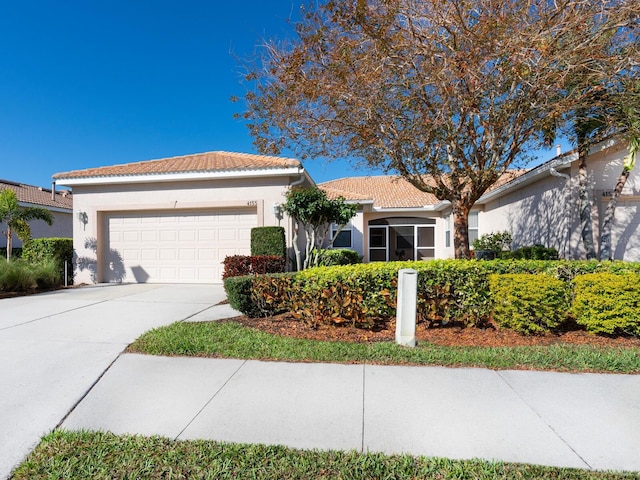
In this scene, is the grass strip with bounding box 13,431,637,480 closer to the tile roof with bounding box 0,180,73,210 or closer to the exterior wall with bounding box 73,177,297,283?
the exterior wall with bounding box 73,177,297,283

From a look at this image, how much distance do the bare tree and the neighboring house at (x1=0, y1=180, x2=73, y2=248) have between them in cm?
1527

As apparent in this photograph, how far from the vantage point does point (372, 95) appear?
636cm

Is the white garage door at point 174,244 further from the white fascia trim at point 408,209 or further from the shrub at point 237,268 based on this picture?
the white fascia trim at point 408,209

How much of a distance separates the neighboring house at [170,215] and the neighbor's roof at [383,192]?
3.92 m

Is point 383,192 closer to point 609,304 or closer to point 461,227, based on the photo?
point 461,227

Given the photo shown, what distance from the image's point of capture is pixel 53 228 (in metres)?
17.3

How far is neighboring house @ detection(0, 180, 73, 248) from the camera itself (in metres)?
15.9

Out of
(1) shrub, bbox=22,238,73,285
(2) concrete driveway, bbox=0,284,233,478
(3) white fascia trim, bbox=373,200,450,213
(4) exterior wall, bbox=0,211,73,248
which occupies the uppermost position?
(3) white fascia trim, bbox=373,200,450,213

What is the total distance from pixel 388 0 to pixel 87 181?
10.3m

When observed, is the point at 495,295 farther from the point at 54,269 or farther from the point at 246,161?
the point at 54,269

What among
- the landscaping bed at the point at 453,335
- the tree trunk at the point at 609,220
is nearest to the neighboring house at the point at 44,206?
the landscaping bed at the point at 453,335

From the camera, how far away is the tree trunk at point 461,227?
7.65 m

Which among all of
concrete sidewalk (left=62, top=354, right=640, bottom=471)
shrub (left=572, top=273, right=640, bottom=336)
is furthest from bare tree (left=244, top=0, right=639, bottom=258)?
concrete sidewalk (left=62, top=354, right=640, bottom=471)

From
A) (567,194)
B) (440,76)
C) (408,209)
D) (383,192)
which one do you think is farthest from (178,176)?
(567,194)
